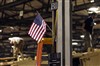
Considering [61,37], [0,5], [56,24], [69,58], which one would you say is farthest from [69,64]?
[0,5]

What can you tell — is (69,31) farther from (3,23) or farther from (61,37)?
(3,23)

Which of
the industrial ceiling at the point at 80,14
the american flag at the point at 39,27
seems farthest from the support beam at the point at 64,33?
the industrial ceiling at the point at 80,14

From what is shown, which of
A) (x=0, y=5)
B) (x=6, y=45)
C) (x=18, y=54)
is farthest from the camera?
(x=6, y=45)

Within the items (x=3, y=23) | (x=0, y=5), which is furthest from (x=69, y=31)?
(x=3, y=23)

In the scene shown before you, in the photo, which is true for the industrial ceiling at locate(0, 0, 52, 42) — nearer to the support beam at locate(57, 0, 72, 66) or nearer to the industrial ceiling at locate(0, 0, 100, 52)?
the industrial ceiling at locate(0, 0, 100, 52)

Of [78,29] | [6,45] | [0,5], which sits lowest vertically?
[6,45]

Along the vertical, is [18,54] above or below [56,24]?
below

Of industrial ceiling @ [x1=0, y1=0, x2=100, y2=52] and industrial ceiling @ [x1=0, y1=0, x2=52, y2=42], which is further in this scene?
industrial ceiling @ [x1=0, y1=0, x2=52, y2=42]

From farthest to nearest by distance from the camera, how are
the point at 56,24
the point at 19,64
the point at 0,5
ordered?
1. the point at 0,5
2. the point at 19,64
3. the point at 56,24

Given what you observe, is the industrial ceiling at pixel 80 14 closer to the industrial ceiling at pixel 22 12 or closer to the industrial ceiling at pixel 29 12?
the industrial ceiling at pixel 29 12

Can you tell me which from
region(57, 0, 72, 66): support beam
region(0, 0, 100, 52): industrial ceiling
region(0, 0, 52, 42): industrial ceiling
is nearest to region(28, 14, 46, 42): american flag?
region(57, 0, 72, 66): support beam

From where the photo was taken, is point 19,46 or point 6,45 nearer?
point 19,46

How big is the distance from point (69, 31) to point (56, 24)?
38 cm

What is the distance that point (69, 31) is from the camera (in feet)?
14.0
